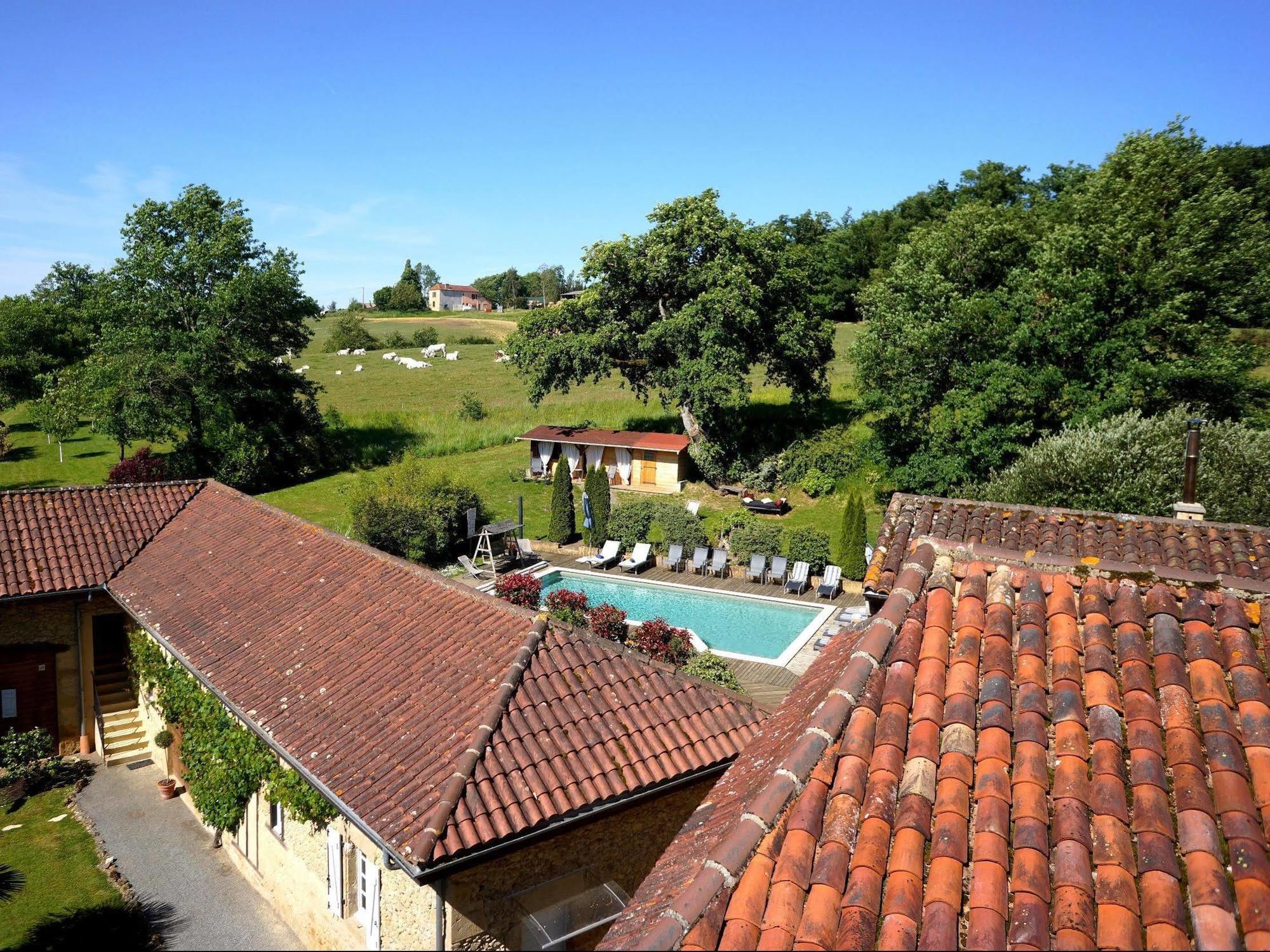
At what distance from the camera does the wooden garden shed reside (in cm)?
3491

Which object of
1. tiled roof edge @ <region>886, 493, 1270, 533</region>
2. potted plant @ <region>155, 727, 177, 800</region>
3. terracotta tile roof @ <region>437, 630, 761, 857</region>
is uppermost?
tiled roof edge @ <region>886, 493, 1270, 533</region>

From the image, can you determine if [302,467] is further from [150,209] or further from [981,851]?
[981,851]

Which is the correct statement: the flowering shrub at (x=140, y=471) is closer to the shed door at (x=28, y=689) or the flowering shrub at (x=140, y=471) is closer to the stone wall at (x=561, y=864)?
the shed door at (x=28, y=689)

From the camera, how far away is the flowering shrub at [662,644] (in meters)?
16.9

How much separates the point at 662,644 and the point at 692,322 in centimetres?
1843

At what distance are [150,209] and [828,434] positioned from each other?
29.5 metres

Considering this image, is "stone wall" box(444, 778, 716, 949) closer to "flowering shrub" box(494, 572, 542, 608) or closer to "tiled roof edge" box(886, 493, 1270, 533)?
"tiled roof edge" box(886, 493, 1270, 533)

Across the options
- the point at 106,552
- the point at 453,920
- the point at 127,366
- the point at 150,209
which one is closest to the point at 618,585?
the point at 106,552

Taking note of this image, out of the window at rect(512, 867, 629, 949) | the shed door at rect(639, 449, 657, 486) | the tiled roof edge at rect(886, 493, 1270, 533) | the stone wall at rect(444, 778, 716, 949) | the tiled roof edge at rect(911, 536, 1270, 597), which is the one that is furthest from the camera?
the shed door at rect(639, 449, 657, 486)

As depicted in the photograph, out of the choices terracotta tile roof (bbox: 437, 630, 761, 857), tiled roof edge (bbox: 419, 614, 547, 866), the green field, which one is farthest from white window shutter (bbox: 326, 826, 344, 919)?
the green field

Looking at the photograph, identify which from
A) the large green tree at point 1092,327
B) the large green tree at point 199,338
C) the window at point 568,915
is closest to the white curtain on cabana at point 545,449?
the large green tree at point 199,338

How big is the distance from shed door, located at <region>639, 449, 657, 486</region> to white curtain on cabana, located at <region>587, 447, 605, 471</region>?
6.05ft

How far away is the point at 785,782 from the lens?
417cm

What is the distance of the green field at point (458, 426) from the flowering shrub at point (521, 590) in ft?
31.3
